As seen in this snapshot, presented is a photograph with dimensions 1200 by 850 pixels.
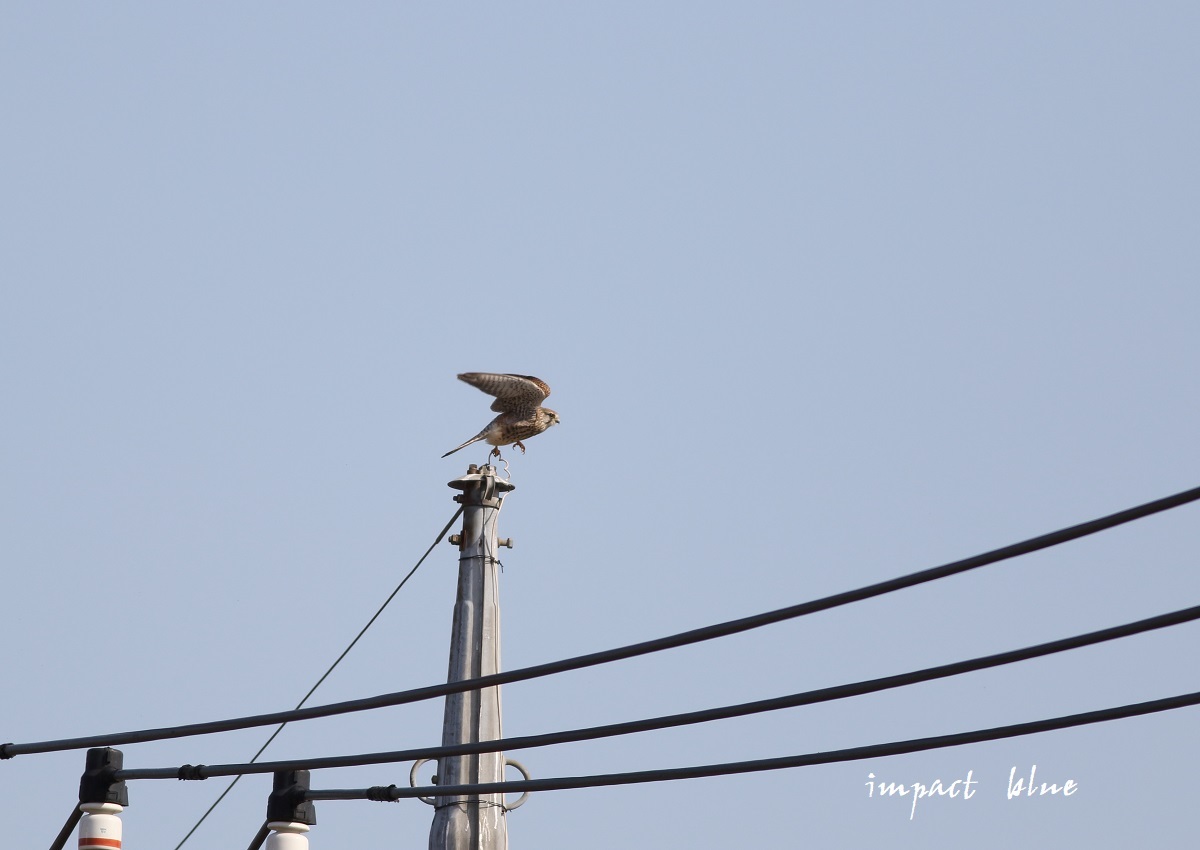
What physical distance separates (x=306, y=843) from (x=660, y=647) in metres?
3.18

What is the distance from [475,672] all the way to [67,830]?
2.54 metres

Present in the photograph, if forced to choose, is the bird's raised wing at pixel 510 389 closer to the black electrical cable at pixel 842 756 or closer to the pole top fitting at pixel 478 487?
the pole top fitting at pixel 478 487

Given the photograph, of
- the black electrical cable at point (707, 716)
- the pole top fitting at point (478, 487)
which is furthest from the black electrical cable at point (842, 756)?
the pole top fitting at point (478, 487)

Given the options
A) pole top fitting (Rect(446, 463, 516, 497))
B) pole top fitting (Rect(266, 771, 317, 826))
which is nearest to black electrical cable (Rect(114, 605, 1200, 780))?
pole top fitting (Rect(266, 771, 317, 826))

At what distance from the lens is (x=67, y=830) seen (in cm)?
1070

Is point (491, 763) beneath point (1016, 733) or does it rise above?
above

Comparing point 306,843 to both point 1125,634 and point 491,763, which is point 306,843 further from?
point 1125,634

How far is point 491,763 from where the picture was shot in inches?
441

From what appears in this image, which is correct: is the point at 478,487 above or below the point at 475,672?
above

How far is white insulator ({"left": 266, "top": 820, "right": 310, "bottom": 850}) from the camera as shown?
987cm

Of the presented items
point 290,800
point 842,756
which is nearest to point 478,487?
point 290,800

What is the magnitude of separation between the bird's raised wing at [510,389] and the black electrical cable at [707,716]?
3.47 metres

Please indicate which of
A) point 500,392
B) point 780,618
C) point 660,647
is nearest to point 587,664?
point 660,647

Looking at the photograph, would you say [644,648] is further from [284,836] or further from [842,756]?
[284,836]
